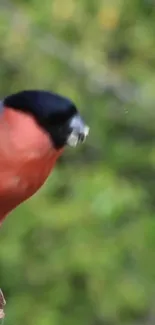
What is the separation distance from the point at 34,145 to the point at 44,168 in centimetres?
4

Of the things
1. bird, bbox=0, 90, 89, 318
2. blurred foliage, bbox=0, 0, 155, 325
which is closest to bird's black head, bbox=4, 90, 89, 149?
bird, bbox=0, 90, 89, 318

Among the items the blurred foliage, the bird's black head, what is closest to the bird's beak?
the bird's black head

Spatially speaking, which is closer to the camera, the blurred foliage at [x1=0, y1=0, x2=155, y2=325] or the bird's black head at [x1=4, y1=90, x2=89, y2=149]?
the bird's black head at [x1=4, y1=90, x2=89, y2=149]

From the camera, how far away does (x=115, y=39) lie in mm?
3141

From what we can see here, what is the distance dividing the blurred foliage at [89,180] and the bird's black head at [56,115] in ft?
3.64

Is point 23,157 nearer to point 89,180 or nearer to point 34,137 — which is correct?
point 34,137

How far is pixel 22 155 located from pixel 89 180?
120 cm

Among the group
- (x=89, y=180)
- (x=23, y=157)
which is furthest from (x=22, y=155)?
(x=89, y=180)

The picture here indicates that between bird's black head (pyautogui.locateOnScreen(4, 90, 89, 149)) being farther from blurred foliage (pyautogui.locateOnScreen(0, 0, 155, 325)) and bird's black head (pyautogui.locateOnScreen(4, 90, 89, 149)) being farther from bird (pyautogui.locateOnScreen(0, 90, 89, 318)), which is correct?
blurred foliage (pyautogui.locateOnScreen(0, 0, 155, 325))

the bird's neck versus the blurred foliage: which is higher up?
the bird's neck

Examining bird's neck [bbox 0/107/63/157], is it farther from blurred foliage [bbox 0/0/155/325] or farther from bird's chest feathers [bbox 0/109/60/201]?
blurred foliage [bbox 0/0/155/325]

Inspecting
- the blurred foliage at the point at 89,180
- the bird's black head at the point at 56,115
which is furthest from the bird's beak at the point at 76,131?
the blurred foliage at the point at 89,180

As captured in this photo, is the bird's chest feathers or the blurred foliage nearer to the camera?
the bird's chest feathers

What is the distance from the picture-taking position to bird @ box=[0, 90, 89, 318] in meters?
1.26
